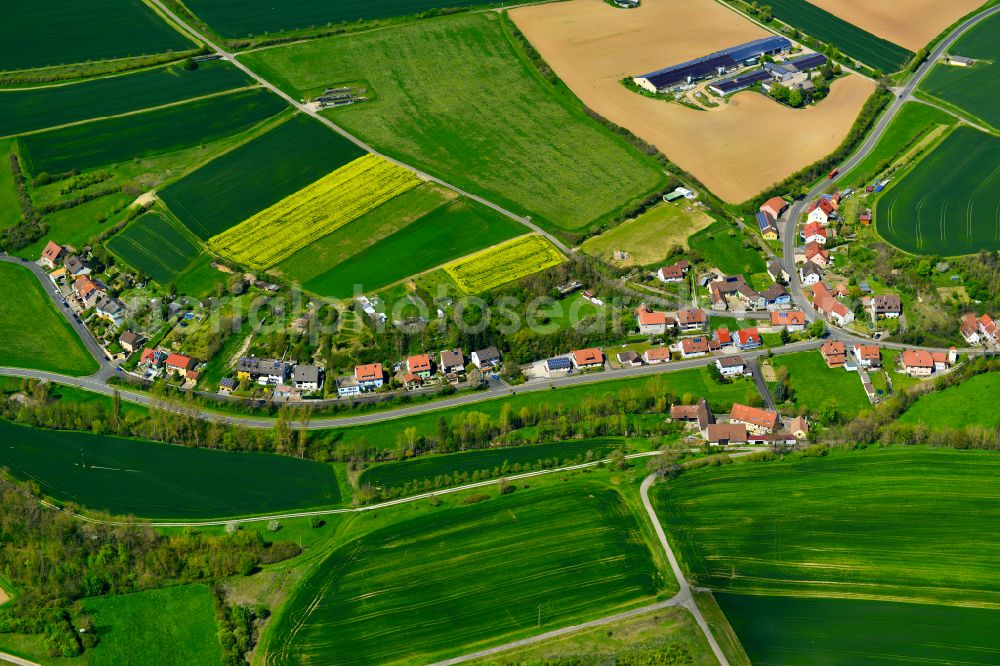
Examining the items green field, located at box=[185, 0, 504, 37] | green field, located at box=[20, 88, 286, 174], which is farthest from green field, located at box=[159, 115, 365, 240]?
green field, located at box=[185, 0, 504, 37]

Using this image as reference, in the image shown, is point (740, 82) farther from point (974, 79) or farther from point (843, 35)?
point (974, 79)

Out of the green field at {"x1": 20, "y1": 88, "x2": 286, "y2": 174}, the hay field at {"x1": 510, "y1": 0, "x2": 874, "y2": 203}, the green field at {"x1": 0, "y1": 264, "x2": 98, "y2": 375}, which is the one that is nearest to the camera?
the green field at {"x1": 0, "y1": 264, "x2": 98, "y2": 375}

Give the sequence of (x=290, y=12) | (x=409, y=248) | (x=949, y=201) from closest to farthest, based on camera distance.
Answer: (x=409, y=248) < (x=949, y=201) < (x=290, y=12)

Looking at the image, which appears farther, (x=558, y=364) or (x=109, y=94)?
(x=109, y=94)

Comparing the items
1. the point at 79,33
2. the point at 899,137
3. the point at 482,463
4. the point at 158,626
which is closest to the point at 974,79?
the point at 899,137

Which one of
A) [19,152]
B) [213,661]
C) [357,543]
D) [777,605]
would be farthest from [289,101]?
[777,605]

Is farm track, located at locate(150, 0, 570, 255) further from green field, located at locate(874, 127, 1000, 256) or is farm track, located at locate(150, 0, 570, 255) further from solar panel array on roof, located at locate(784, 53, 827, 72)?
solar panel array on roof, located at locate(784, 53, 827, 72)
